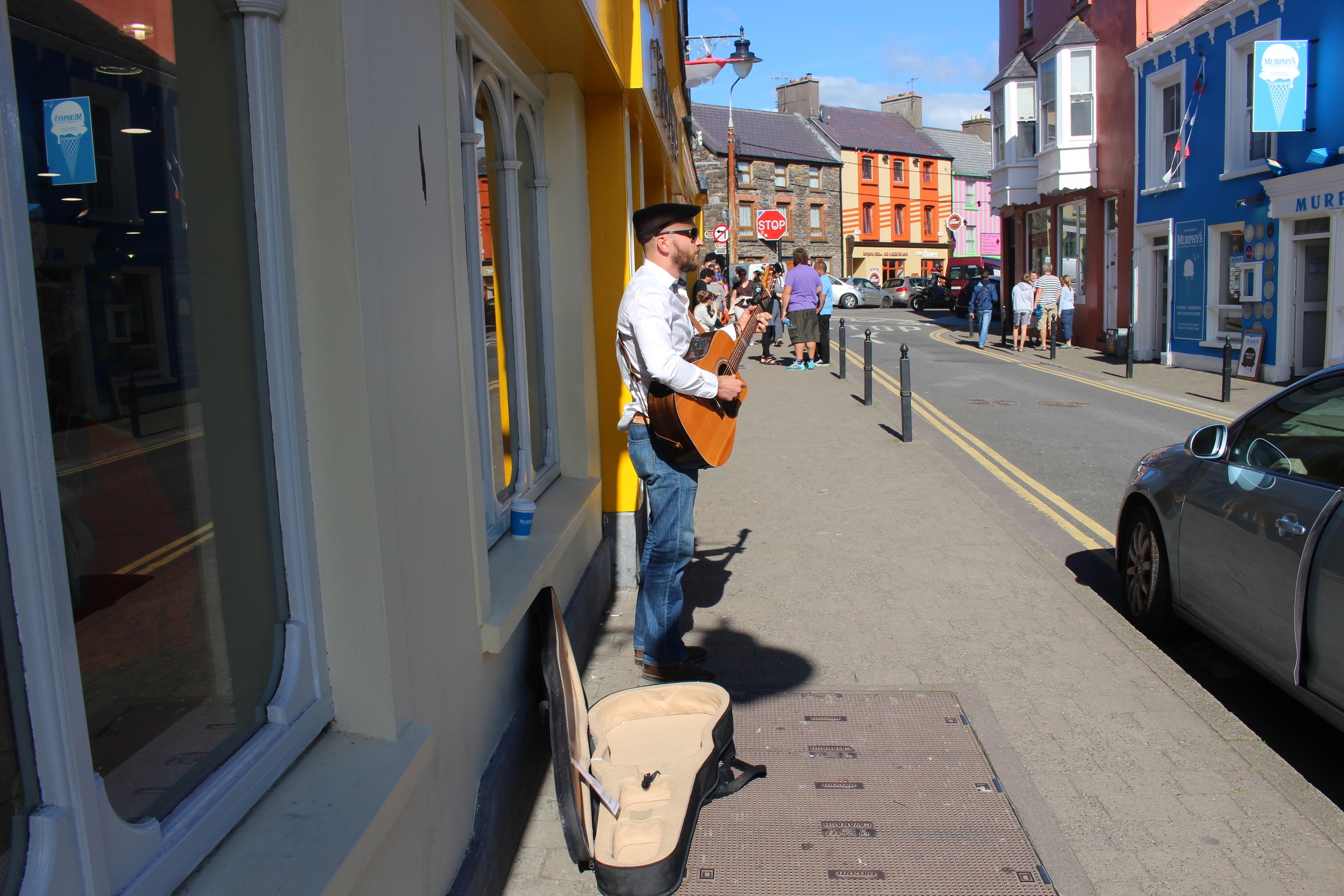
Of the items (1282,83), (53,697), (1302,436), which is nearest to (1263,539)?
(1302,436)

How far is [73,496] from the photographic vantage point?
1.62 m

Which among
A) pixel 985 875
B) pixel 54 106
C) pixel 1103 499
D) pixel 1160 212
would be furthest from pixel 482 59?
pixel 1160 212

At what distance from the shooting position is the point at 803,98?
196 feet

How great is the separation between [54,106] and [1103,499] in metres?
8.36

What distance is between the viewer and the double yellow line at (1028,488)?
7320 mm

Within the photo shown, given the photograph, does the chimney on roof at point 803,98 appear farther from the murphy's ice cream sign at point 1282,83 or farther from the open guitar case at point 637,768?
Answer: the open guitar case at point 637,768

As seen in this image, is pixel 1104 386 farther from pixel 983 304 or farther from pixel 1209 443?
pixel 1209 443

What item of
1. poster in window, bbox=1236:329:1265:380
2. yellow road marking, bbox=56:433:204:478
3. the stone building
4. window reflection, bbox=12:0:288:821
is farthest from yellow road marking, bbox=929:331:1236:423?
the stone building

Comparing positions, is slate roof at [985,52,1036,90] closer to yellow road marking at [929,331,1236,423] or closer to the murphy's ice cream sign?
yellow road marking at [929,331,1236,423]

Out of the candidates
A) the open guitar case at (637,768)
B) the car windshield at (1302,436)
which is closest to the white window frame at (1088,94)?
the car windshield at (1302,436)

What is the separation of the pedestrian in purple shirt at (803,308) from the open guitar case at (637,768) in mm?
13901

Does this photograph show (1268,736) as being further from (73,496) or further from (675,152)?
(675,152)

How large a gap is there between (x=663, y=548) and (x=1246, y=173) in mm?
16990

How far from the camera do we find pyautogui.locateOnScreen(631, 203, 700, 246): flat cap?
14.1ft
